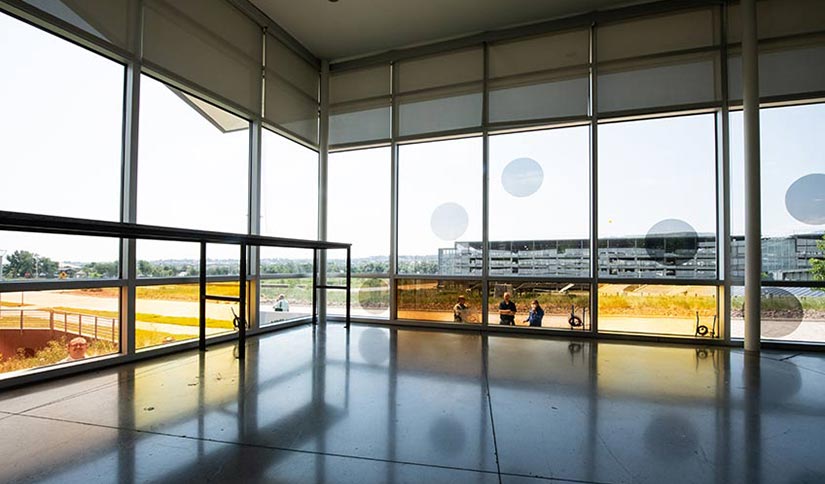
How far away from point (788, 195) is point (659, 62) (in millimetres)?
1790

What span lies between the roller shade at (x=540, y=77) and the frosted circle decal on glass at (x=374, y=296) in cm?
246

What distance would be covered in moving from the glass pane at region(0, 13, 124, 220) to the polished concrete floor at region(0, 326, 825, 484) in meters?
1.23

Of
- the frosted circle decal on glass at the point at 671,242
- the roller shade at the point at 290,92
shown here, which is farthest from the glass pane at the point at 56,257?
the frosted circle decal on glass at the point at 671,242

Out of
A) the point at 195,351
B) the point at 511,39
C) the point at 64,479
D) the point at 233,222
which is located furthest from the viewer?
the point at 511,39

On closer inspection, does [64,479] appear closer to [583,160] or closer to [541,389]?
[541,389]

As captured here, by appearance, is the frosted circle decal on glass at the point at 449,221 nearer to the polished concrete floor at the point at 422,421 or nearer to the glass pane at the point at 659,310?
the glass pane at the point at 659,310

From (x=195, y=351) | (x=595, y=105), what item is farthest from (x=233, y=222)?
(x=595, y=105)

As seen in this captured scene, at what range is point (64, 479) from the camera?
4.52 feet

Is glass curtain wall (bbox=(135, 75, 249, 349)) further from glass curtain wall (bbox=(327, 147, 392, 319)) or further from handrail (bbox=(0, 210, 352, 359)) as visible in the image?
glass curtain wall (bbox=(327, 147, 392, 319))

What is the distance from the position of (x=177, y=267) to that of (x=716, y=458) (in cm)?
390

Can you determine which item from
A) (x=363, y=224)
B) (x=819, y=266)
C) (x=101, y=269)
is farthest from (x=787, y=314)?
(x=101, y=269)

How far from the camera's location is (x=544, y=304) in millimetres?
4387

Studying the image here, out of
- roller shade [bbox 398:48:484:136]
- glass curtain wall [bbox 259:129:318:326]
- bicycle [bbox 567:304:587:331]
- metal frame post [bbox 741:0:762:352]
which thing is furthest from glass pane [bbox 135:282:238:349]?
metal frame post [bbox 741:0:762:352]

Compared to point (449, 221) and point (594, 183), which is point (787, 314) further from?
point (449, 221)
